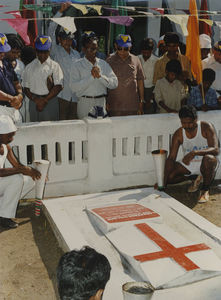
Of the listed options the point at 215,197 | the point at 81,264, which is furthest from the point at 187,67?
the point at 81,264

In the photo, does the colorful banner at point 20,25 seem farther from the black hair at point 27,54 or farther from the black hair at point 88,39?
the black hair at point 88,39

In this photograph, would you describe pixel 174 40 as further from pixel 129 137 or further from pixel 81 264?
pixel 81 264

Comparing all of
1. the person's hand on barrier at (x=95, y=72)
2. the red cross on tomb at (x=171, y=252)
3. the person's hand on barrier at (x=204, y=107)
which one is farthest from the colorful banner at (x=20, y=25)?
the red cross on tomb at (x=171, y=252)

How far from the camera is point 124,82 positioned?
6918 mm

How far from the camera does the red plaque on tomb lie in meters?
4.79

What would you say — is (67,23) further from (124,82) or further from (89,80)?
(124,82)

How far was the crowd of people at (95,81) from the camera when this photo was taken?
6469 mm

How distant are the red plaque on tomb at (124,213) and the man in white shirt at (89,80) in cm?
203

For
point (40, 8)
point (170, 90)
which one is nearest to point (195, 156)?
point (170, 90)

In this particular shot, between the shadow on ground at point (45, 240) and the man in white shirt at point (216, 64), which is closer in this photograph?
the shadow on ground at point (45, 240)

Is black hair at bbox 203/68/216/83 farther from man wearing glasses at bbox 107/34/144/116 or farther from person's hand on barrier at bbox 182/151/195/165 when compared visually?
person's hand on barrier at bbox 182/151/195/165

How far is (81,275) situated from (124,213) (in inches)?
102

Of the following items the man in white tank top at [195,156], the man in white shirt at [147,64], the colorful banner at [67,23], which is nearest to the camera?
the man in white tank top at [195,156]

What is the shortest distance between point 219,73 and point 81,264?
5.77m
